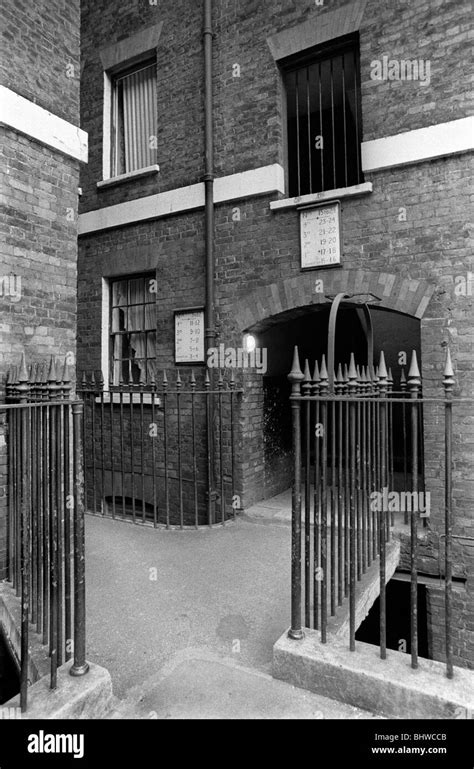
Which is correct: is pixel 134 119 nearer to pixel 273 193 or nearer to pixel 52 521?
pixel 273 193

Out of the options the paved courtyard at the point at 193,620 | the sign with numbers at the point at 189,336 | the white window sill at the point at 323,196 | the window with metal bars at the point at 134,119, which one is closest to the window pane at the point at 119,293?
the sign with numbers at the point at 189,336

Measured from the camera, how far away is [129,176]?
698cm

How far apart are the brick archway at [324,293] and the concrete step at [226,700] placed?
376cm


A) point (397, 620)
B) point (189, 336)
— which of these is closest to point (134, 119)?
point (189, 336)

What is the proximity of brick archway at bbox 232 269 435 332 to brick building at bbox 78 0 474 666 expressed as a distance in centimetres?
2

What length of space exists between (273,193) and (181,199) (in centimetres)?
139

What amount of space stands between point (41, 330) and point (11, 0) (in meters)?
2.77

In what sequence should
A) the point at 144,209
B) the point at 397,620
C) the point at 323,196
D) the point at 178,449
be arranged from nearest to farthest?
the point at 323,196 → the point at 178,449 → the point at 397,620 → the point at 144,209

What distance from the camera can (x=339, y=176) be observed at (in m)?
8.83

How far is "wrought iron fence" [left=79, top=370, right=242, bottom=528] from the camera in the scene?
567 centimetres

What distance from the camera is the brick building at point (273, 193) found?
484cm

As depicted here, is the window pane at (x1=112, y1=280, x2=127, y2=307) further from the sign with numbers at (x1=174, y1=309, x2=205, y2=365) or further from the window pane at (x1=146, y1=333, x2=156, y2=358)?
the sign with numbers at (x1=174, y1=309, x2=205, y2=365)
